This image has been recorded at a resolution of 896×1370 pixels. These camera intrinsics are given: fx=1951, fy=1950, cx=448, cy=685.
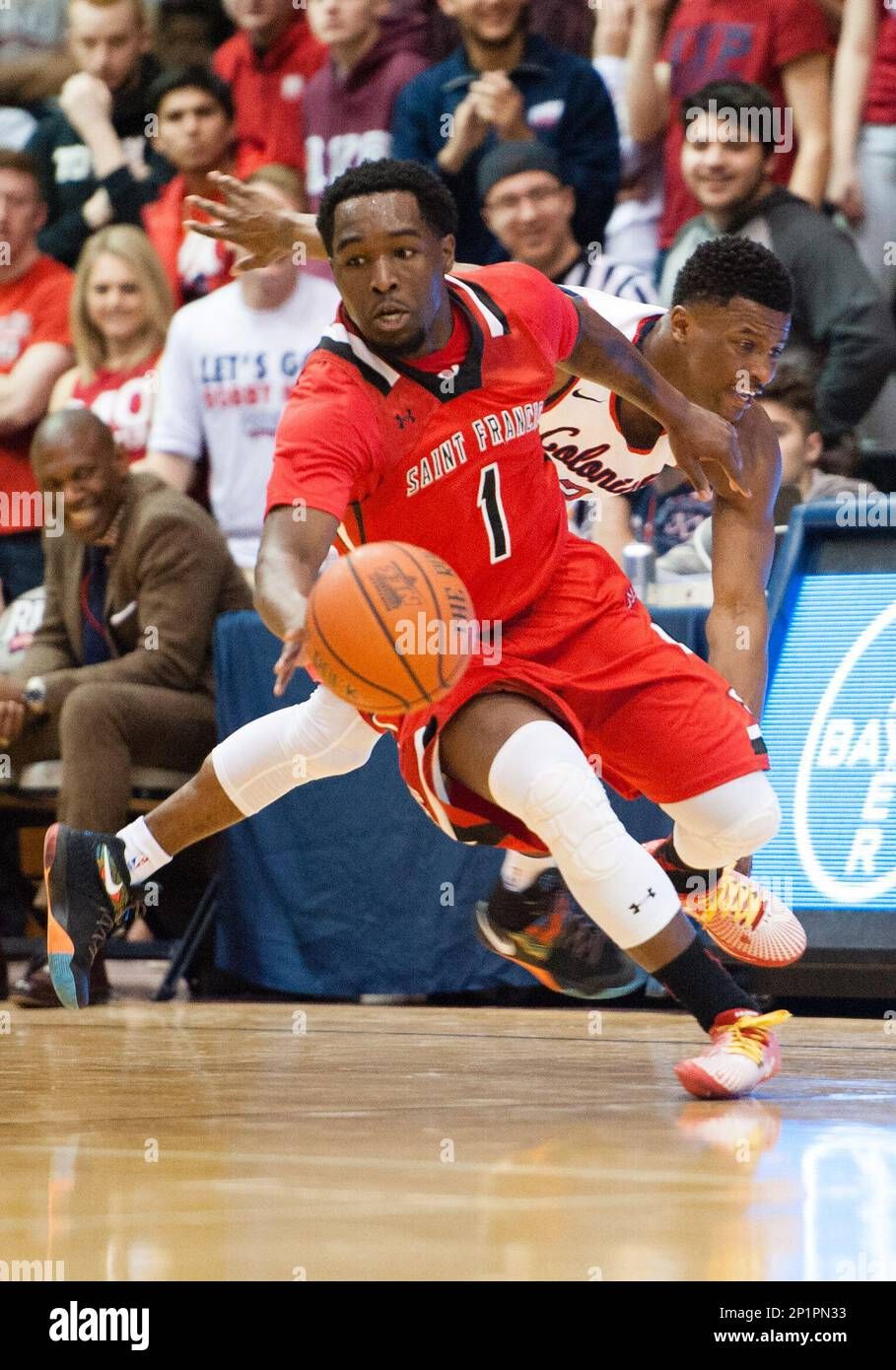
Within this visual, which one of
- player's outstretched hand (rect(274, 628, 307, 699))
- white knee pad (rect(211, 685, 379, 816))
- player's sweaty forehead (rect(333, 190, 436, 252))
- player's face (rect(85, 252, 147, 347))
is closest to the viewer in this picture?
player's outstretched hand (rect(274, 628, 307, 699))

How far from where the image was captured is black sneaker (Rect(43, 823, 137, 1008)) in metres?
4.55

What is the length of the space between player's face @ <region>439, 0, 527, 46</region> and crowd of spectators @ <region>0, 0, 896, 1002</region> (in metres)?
0.01

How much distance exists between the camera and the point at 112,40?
8820mm

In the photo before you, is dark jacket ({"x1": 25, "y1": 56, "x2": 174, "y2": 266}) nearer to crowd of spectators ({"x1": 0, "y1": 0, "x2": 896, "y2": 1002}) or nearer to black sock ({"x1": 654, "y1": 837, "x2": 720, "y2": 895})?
crowd of spectators ({"x1": 0, "y1": 0, "x2": 896, "y2": 1002})

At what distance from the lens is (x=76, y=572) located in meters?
7.20

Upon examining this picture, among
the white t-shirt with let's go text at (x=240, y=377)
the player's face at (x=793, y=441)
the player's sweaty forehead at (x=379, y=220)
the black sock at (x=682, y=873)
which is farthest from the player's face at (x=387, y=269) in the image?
the white t-shirt with let's go text at (x=240, y=377)

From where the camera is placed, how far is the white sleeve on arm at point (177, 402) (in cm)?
769

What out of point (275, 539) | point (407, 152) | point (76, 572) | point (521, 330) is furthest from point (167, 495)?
point (275, 539)

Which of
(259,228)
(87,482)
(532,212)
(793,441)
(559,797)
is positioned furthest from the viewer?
(532,212)

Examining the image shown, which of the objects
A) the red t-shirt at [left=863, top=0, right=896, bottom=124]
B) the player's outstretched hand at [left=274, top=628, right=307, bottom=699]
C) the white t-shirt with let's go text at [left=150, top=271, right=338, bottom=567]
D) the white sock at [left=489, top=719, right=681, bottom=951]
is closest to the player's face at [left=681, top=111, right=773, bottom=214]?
the red t-shirt at [left=863, top=0, right=896, bottom=124]

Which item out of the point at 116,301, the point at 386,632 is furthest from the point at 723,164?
the point at 386,632

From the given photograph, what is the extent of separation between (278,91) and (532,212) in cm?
164

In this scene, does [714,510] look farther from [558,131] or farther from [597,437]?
[558,131]

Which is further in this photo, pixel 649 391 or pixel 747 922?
pixel 747 922
